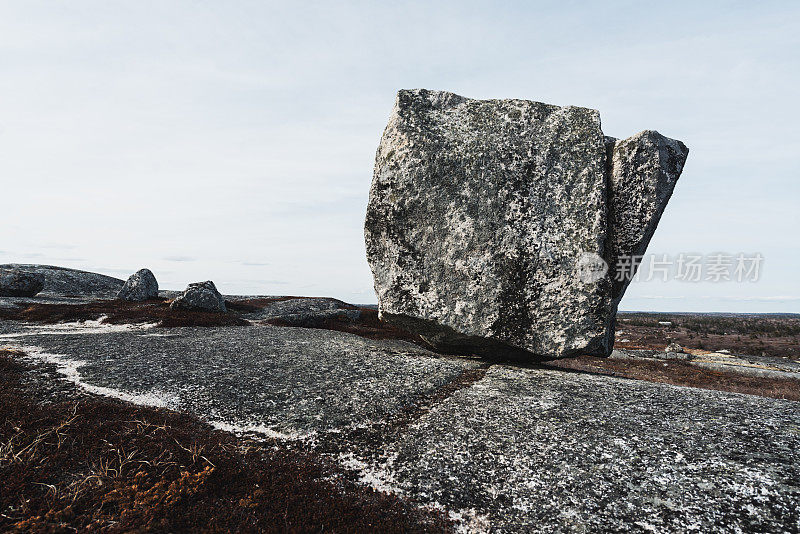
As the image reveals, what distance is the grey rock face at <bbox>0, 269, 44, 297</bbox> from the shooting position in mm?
30734

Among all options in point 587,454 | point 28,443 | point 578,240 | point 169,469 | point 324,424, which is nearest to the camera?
point 169,469

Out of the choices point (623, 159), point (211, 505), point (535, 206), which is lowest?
point (211, 505)

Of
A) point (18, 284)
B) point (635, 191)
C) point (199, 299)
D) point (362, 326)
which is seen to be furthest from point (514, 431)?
point (18, 284)

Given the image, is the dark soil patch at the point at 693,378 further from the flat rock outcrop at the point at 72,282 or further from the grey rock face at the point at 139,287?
the flat rock outcrop at the point at 72,282

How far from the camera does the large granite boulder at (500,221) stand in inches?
389

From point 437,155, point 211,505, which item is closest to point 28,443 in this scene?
point 211,505

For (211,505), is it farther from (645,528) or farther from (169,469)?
(645,528)

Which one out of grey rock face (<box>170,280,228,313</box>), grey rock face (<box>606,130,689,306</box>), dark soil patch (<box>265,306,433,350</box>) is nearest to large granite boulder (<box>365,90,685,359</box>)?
grey rock face (<box>606,130,689,306</box>)

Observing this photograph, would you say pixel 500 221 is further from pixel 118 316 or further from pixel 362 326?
pixel 118 316

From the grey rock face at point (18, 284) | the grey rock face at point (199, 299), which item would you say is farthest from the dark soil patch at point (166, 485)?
the grey rock face at point (18, 284)

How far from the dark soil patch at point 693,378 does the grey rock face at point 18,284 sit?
37.4m

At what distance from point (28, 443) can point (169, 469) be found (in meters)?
2.09

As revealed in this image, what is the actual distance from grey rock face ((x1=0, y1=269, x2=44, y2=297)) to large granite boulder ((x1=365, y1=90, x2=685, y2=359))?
112ft

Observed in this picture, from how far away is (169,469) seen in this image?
16.3 ft
